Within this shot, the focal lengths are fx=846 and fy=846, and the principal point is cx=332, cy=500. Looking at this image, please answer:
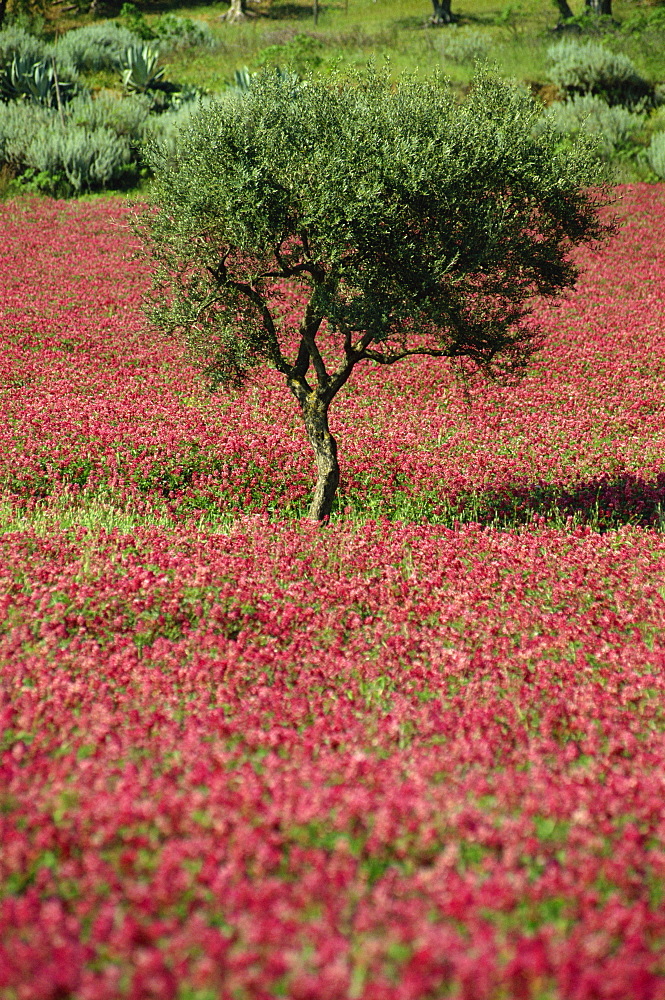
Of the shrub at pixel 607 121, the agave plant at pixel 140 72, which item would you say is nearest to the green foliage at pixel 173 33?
the agave plant at pixel 140 72

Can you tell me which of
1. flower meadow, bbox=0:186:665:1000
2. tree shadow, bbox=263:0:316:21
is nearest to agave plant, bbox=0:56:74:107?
tree shadow, bbox=263:0:316:21

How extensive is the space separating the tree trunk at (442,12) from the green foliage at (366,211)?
6188cm

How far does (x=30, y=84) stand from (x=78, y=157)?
1041 cm

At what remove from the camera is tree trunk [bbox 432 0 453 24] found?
63375mm

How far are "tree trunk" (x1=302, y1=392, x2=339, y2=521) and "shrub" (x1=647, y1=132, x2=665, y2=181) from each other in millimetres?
31530

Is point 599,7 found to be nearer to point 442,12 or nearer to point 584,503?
point 442,12

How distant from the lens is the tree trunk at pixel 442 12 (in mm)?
63375

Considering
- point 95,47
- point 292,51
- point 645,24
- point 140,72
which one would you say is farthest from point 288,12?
point 140,72

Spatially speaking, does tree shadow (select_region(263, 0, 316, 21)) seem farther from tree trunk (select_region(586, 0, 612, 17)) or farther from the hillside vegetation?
tree trunk (select_region(586, 0, 612, 17))

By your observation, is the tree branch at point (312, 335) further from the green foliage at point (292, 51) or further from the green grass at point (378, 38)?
the green foliage at point (292, 51)

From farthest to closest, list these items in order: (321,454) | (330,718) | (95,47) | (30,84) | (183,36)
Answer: (183,36) < (95,47) < (30,84) < (321,454) < (330,718)

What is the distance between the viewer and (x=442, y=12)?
63.5 meters

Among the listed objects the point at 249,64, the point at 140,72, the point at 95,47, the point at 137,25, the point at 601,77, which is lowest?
the point at 140,72

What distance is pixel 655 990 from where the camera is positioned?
3123mm
